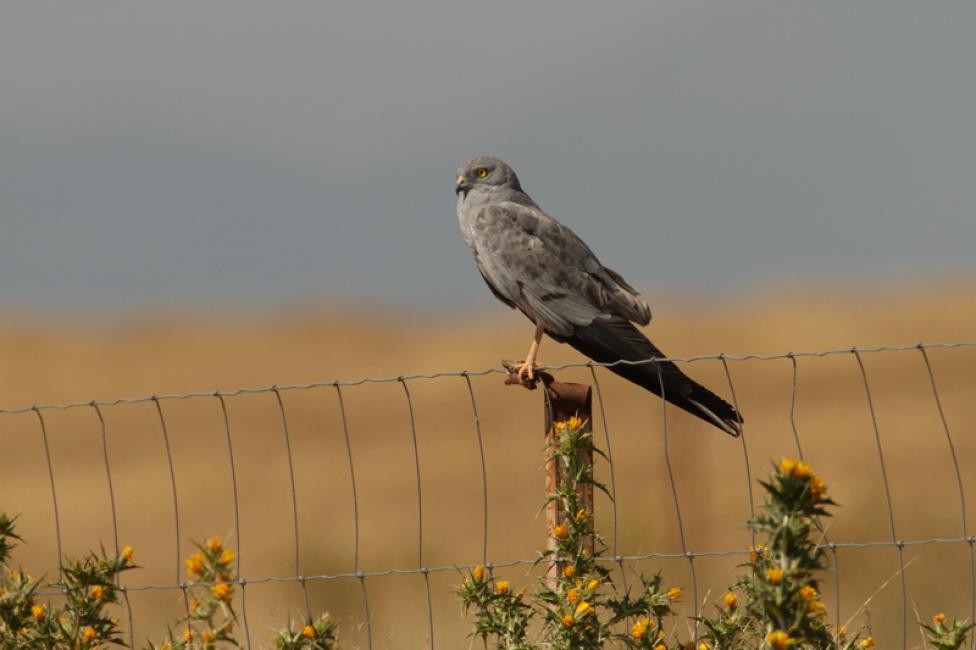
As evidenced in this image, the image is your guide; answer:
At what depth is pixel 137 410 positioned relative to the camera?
89.2ft

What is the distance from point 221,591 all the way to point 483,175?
450cm

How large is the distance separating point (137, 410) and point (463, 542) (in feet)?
45.8

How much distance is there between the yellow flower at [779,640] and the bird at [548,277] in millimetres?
2746

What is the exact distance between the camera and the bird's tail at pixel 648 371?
5.90 meters

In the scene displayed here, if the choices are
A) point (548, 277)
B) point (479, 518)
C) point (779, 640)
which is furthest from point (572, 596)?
point (479, 518)

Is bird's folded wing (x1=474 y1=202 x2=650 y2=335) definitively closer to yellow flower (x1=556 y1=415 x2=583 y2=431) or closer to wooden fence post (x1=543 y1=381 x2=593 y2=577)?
wooden fence post (x1=543 y1=381 x2=593 y2=577)

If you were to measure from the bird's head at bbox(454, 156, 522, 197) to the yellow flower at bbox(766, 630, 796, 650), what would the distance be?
177 inches

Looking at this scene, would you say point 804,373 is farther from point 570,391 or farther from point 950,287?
point 570,391

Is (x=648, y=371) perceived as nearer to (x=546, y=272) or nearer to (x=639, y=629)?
(x=546, y=272)

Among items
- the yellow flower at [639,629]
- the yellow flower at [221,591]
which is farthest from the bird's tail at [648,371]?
the yellow flower at [221,591]

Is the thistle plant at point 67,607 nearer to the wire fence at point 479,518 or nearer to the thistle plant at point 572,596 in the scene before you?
the wire fence at point 479,518

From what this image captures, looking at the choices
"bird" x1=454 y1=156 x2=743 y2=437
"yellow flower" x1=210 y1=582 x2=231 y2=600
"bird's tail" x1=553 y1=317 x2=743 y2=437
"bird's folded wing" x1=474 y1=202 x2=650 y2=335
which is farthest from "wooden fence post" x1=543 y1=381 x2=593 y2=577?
"bird's folded wing" x1=474 y1=202 x2=650 y2=335

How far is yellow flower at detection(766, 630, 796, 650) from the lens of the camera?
370cm

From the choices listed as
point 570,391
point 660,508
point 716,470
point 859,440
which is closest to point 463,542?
point 660,508
